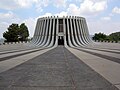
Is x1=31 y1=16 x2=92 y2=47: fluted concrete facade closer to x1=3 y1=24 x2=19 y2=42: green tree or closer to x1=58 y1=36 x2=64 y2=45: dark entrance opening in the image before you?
x1=58 y1=36 x2=64 y2=45: dark entrance opening

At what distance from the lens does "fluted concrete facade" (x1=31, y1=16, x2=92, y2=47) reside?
56125 millimetres

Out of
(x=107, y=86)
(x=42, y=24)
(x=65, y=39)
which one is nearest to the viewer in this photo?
(x=107, y=86)

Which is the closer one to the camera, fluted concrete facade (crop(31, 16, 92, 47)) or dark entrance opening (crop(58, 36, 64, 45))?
fluted concrete facade (crop(31, 16, 92, 47))

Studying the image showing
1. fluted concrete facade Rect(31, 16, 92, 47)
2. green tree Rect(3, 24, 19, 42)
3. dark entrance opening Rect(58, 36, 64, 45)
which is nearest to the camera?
fluted concrete facade Rect(31, 16, 92, 47)

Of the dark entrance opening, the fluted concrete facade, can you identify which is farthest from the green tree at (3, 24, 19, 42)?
the dark entrance opening

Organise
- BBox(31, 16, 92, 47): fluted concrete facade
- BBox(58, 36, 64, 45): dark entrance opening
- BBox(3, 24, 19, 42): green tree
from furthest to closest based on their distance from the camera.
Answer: BBox(3, 24, 19, 42): green tree → BBox(58, 36, 64, 45): dark entrance opening → BBox(31, 16, 92, 47): fluted concrete facade

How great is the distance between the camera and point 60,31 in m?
58.7

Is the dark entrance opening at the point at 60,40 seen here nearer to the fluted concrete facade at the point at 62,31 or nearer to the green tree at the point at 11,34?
the fluted concrete facade at the point at 62,31

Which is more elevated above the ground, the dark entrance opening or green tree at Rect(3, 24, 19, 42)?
green tree at Rect(3, 24, 19, 42)

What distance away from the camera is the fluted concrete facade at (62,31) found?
184 feet

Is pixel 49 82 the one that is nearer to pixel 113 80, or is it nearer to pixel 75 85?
pixel 75 85

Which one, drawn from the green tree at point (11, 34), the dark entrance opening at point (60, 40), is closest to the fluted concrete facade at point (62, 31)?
the dark entrance opening at point (60, 40)

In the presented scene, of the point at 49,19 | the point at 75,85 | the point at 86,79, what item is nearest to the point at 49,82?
the point at 75,85

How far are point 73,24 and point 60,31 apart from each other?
4735mm
